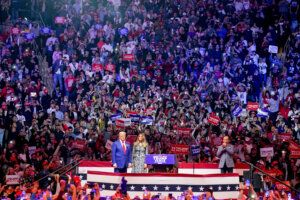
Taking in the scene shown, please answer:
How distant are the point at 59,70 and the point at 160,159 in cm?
1158

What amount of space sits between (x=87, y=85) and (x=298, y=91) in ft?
27.1

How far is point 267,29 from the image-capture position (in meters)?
29.5

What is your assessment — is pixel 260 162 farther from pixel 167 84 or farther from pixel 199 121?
pixel 167 84

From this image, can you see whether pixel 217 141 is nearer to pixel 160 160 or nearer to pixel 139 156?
pixel 160 160

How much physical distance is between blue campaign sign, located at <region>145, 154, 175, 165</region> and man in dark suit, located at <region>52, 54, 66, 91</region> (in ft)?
35.7

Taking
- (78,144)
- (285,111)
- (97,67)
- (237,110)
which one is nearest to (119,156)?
(78,144)

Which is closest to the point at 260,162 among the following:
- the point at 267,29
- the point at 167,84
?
the point at 167,84

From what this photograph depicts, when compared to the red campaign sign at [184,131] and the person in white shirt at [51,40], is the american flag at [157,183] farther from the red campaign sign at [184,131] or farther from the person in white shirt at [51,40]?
the person in white shirt at [51,40]

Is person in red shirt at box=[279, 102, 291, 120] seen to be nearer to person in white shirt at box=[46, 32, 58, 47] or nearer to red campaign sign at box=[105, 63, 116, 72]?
red campaign sign at box=[105, 63, 116, 72]

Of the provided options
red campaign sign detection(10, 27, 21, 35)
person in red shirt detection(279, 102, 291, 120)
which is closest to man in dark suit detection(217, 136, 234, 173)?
person in red shirt detection(279, 102, 291, 120)

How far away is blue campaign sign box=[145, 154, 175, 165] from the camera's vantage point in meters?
15.9

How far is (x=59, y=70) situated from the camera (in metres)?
26.5

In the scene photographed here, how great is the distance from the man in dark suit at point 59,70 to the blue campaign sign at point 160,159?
35.7 ft

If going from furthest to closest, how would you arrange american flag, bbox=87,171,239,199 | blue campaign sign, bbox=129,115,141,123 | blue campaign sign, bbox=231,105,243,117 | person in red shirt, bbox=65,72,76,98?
person in red shirt, bbox=65,72,76,98 → blue campaign sign, bbox=231,105,243,117 → blue campaign sign, bbox=129,115,141,123 → american flag, bbox=87,171,239,199
